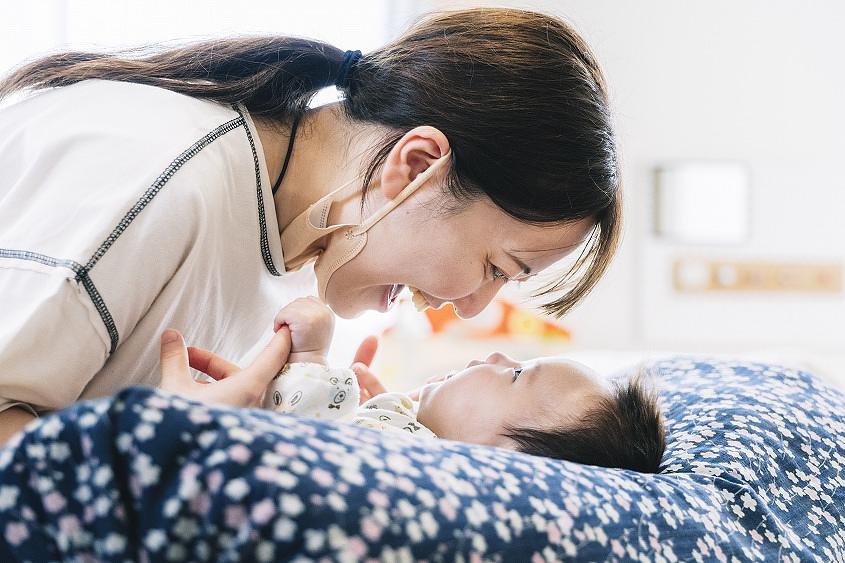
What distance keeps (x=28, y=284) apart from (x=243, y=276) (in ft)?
1.08

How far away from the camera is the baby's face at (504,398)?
1.07m

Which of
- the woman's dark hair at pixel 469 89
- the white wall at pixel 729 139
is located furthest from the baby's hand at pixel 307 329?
the white wall at pixel 729 139

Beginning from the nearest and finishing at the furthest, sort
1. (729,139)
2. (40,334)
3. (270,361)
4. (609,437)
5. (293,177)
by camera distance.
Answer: (40,334) < (270,361) < (609,437) < (293,177) < (729,139)

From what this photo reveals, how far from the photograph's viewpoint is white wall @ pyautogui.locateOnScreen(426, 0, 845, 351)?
3.21m

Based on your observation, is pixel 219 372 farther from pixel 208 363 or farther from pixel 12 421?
pixel 12 421

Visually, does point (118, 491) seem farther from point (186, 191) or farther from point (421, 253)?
point (421, 253)

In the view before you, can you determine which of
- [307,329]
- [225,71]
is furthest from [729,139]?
[307,329]

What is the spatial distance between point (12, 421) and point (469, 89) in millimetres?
630

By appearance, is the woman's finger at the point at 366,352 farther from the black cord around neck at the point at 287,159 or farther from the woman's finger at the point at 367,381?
the black cord around neck at the point at 287,159

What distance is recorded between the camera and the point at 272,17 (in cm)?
277

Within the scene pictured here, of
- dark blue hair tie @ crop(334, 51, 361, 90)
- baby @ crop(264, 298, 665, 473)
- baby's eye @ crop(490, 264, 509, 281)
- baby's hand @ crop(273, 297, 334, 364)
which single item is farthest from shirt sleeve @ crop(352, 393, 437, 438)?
dark blue hair tie @ crop(334, 51, 361, 90)

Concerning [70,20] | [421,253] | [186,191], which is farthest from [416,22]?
→ [70,20]

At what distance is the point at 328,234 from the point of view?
3.65ft

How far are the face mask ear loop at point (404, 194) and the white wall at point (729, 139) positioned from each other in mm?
2255
